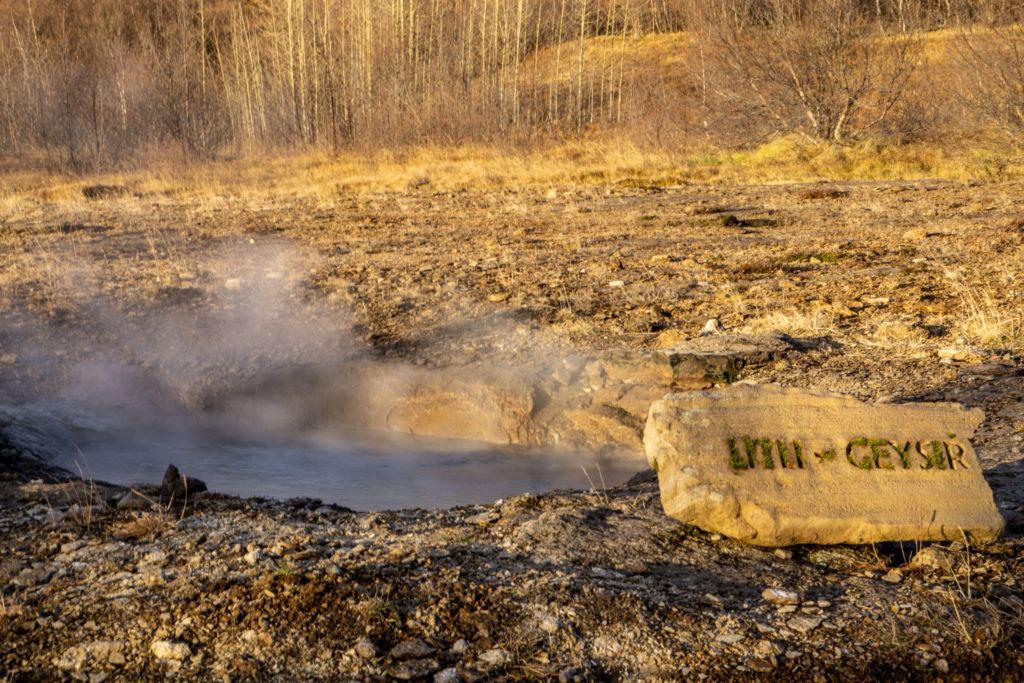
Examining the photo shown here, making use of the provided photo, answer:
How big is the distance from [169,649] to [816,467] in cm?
232

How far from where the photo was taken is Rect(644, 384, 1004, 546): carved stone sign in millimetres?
3217

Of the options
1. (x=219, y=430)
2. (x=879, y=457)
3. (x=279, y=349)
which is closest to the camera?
(x=879, y=457)

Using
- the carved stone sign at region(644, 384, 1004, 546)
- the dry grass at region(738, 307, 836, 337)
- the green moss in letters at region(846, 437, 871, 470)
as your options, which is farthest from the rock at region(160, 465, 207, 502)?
the dry grass at region(738, 307, 836, 337)

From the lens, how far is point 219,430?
19.3ft

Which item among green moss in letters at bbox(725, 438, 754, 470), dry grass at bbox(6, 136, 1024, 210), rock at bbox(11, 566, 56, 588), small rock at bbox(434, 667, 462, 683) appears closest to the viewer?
small rock at bbox(434, 667, 462, 683)

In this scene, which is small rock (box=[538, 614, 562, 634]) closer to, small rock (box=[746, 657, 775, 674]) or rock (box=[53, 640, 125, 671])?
small rock (box=[746, 657, 775, 674])

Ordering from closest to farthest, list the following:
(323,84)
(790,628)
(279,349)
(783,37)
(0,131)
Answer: (790,628)
(279,349)
(783,37)
(0,131)
(323,84)

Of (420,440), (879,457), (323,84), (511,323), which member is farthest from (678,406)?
(323,84)

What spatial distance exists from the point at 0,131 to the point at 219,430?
A: 20454 millimetres

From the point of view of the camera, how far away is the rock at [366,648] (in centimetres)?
252

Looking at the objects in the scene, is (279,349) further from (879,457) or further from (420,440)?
(879,457)

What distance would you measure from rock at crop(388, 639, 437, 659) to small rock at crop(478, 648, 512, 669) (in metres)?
0.15

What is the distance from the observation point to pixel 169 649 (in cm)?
251

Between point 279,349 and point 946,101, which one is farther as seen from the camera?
point 946,101
